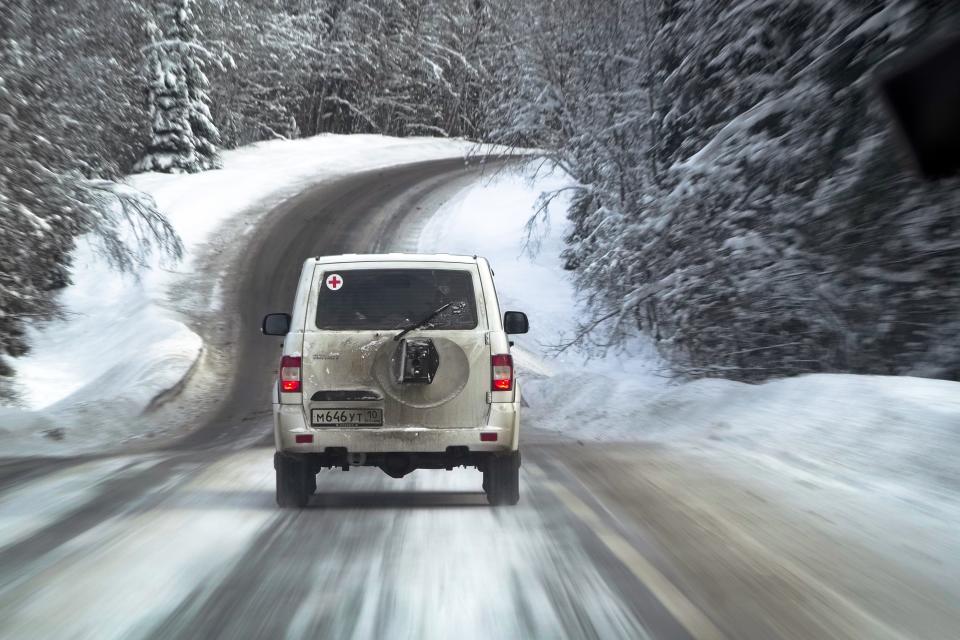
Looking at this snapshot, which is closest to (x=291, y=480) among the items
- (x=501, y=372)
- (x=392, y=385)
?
(x=392, y=385)

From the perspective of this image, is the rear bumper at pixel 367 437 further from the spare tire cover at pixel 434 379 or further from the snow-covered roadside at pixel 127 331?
the snow-covered roadside at pixel 127 331

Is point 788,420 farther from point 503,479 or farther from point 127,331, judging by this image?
point 127,331

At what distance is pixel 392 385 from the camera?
779 cm

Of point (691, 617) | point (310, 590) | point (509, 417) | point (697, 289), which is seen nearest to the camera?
point (691, 617)

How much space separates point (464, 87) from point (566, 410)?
45.0m

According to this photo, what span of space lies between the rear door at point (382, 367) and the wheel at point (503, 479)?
375 mm

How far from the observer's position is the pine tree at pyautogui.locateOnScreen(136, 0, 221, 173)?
1448 inches

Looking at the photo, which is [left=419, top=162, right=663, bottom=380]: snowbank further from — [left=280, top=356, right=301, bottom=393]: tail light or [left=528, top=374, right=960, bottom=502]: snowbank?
[left=280, top=356, right=301, bottom=393]: tail light

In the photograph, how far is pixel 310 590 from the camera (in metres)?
5.63

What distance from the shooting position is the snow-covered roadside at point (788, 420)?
8.72 metres

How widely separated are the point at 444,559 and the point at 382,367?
182 centimetres

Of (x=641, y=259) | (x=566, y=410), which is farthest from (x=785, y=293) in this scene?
(x=566, y=410)

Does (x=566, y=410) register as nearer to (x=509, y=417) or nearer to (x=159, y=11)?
A: (x=509, y=417)

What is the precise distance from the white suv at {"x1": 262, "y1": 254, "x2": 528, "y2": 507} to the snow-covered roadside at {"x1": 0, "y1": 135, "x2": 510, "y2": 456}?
7303mm
